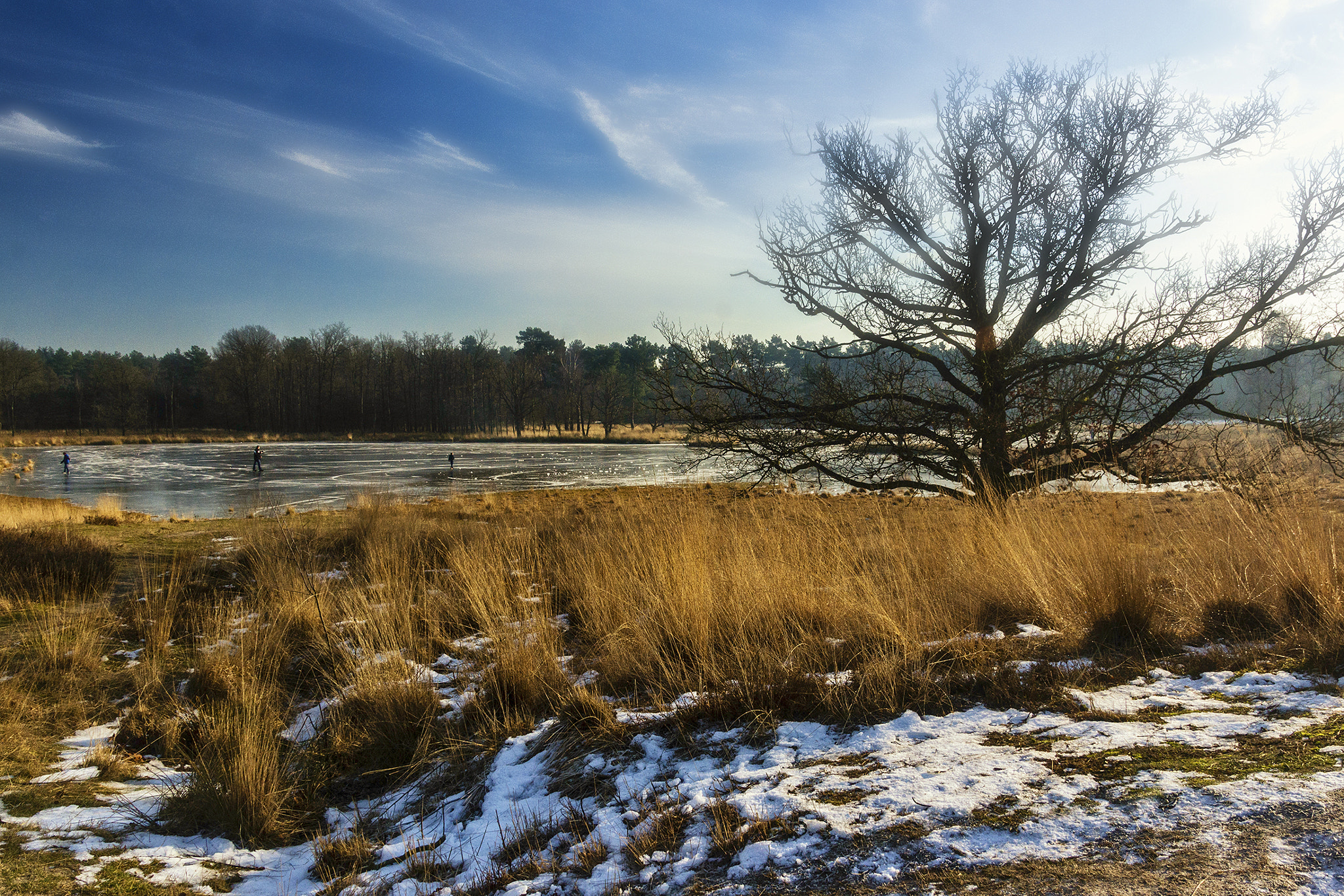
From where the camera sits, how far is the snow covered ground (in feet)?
7.16

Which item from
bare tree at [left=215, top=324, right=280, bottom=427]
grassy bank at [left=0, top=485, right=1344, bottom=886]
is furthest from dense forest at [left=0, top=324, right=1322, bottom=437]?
grassy bank at [left=0, top=485, right=1344, bottom=886]

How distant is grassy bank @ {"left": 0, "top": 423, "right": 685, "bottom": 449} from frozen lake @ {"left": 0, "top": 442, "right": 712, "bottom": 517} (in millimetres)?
11751

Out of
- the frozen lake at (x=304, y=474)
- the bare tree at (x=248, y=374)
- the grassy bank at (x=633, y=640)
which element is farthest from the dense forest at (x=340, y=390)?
the grassy bank at (x=633, y=640)

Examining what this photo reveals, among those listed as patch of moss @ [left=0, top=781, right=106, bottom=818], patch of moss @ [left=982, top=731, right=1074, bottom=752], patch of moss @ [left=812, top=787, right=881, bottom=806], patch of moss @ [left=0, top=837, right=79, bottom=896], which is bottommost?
patch of moss @ [left=0, top=781, right=106, bottom=818]

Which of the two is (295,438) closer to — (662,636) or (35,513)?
(35,513)

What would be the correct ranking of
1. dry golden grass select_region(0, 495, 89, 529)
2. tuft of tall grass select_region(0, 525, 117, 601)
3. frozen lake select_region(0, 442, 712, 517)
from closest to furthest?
tuft of tall grass select_region(0, 525, 117, 601), dry golden grass select_region(0, 495, 89, 529), frozen lake select_region(0, 442, 712, 517)

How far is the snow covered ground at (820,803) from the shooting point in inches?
85.9

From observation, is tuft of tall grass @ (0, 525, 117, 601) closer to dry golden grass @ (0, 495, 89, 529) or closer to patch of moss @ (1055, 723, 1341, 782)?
dry golden grass @ (0, 495, 89, 529)

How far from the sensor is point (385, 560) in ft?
26.6

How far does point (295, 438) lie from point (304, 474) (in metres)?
54.8

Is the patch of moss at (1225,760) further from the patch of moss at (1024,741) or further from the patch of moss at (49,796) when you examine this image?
the patch of moss at (49,796)

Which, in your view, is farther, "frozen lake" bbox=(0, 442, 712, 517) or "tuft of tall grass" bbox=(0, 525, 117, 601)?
"frozen lake" bbox=(0, 442, 712, 517)

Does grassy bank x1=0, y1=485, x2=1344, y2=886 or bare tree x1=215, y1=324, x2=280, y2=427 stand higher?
bare tree x1=215, y1=324, x2=280, y2=427

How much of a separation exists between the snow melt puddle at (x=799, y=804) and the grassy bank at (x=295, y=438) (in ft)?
194
